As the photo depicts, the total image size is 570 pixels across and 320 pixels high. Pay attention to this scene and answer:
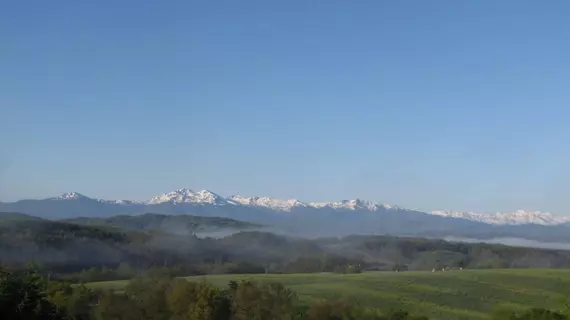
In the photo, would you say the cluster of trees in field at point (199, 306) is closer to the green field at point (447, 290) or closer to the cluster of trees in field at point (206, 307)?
the cluster of trees in field at point (206, 307)

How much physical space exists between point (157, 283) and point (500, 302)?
164 ft

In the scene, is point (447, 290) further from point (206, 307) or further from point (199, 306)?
point (199, 306)

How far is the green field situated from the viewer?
285 feet

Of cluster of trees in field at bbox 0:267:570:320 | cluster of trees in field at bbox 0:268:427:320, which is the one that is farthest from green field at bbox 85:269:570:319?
cluster of trees in field at bbox 0:268:427:320

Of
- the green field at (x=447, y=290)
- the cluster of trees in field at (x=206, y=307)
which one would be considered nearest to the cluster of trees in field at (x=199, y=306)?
the cluster of trees in field at (x=206, y=307)

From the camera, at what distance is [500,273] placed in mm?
123688

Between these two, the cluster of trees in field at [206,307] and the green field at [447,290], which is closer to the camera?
the cluster of trees in field at [206,307]

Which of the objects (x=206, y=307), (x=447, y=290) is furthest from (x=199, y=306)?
(x=447, y=290)

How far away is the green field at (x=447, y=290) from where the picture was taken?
86.9 metres

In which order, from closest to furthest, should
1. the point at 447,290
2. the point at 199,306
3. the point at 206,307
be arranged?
1. the point at 199,306
2. the point at 206,307
3. the point at 447,290

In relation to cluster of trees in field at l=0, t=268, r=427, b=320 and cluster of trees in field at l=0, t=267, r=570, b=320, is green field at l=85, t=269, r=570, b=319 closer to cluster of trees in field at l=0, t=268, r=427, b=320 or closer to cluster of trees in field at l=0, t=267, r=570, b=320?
cluster of trees in field at l=0, t=267, r=570, b=320

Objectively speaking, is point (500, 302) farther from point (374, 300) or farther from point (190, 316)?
point (190, 316)

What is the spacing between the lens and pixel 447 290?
102000 millimetres

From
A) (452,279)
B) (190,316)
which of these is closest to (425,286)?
(452,279)
